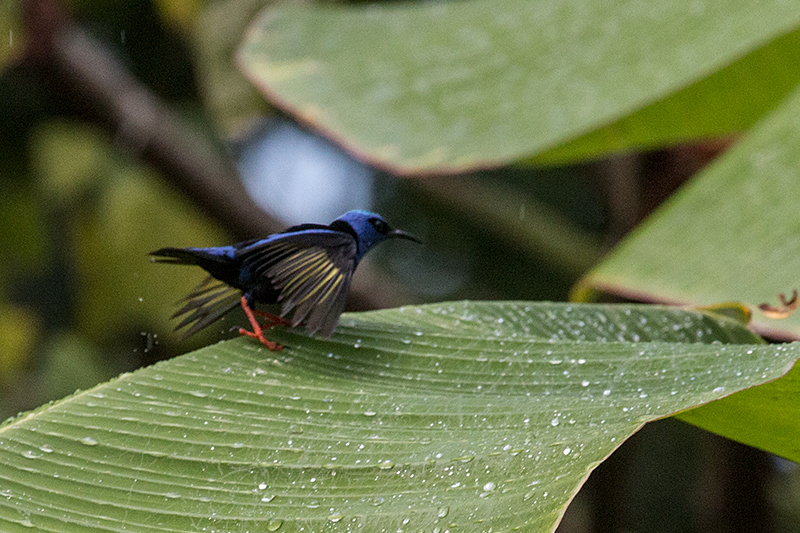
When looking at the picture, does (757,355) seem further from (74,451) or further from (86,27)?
(86,27)

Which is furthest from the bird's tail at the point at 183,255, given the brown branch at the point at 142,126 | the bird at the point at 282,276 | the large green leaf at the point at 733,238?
the brown branch at the point at 142,126

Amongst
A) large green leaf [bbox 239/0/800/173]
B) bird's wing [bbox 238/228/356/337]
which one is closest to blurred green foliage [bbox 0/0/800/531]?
large green leaf [bbox 239/0/800/173]

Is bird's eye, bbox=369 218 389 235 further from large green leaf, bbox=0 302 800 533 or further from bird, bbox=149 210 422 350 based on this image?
large green leaf, bbox=0 302 800 533

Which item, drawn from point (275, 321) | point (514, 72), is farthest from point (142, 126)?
point (275, 321)

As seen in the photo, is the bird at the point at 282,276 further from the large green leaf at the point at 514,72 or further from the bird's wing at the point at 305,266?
the large green leaf at the point at 514,72

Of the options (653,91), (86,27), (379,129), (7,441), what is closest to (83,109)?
(86,27)

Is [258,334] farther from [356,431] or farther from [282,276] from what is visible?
[356,431]
